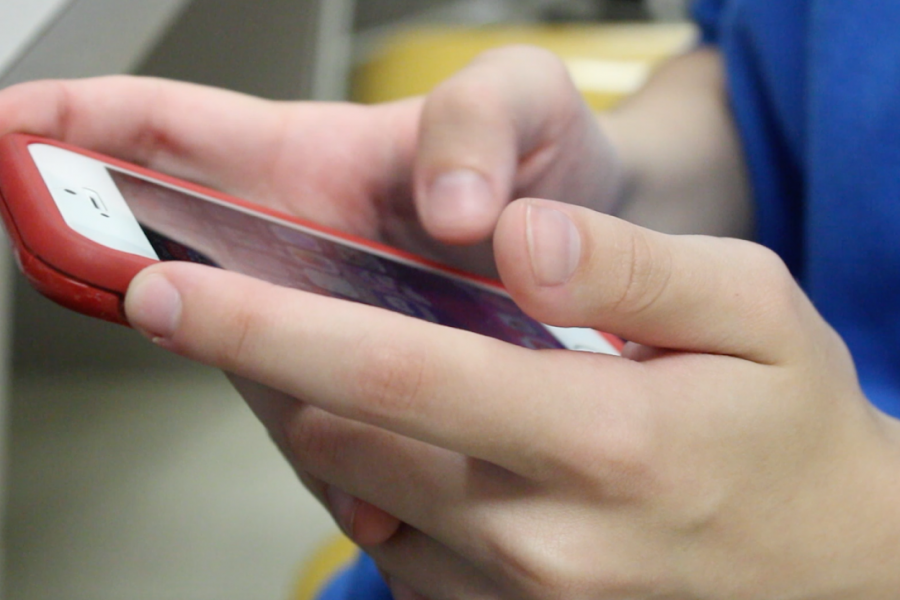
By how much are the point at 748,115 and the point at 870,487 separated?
317 mm

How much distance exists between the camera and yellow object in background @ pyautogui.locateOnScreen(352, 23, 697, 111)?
79 cm

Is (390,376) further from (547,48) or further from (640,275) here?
(547,48)

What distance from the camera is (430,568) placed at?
236 millimetres

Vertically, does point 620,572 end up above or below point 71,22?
below

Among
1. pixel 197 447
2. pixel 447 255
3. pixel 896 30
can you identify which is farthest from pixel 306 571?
pixel 896 30

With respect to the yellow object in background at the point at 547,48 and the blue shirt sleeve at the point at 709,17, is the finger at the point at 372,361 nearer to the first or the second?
the blue shirt sleeve at the point at 709,17

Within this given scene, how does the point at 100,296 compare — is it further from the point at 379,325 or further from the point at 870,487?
the point at 870,487

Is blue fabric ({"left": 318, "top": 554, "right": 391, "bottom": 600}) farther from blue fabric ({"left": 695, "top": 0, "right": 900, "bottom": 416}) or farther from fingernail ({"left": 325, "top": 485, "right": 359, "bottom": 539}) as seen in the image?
blue fabric ({"left": 695, "top": 0, "right": 900, "bottom": 416})

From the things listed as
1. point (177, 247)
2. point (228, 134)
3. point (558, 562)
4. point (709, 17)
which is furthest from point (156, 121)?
point (709, 17)

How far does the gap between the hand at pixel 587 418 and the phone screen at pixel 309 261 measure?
4cm

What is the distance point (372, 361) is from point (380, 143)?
225 millimetres

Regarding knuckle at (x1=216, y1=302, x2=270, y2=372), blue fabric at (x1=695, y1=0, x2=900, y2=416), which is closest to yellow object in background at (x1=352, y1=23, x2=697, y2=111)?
blue fabric at (x1=695, y1=0, x2=900, y2=416)

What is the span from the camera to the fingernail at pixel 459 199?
0.87ft

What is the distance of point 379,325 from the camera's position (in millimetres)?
172
